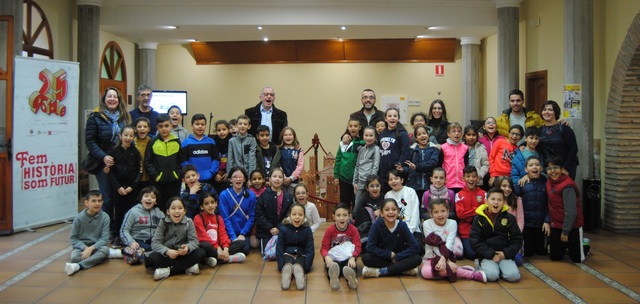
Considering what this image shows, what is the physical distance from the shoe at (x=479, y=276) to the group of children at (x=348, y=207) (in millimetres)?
10

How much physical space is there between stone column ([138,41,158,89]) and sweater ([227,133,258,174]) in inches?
240

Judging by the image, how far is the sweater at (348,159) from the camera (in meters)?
6.62

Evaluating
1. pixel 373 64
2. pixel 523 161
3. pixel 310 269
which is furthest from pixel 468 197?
pixel 373 64

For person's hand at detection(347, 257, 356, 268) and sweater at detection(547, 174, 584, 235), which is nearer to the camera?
person's hand at detection(347, 257, 356, 268)

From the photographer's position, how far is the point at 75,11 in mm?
9539

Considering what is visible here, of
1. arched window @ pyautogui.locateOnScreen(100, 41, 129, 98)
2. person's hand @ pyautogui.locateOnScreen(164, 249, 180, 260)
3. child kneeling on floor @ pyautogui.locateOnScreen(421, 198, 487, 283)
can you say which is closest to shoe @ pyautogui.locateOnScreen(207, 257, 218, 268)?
person's hand @ pyautogui.locateOnScreen(164, 249, 180, 260)

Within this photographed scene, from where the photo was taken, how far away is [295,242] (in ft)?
17.8

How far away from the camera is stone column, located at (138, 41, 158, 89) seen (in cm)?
1191

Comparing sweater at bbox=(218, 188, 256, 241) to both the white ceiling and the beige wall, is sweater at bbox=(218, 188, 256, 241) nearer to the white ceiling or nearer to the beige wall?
the white ceiling

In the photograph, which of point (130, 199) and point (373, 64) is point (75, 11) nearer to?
point (130, 199)

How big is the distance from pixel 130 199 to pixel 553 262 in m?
4.43

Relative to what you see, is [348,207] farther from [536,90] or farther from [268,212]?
[536,90]

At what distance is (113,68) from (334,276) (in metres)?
7.65

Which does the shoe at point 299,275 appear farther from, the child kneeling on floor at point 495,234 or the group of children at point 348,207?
the child kneeling on floor at point 495,234
